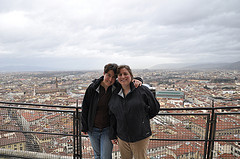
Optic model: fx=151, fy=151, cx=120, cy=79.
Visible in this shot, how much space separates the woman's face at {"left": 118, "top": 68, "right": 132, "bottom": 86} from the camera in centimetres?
179

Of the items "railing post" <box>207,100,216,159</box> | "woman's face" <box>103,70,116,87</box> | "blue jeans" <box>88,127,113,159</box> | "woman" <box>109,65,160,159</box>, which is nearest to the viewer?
"woman" <box>109,65,160,159</box>

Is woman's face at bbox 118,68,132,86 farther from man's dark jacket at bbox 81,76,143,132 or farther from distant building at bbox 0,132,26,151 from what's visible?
distant building at bbox 0,132,26,151

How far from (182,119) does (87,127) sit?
5.31ft

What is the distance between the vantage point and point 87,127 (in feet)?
6.86

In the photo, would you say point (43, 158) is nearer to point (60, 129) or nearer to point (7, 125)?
point (60, 129)

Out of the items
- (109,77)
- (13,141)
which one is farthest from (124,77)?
(13,141)

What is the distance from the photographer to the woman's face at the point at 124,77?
1.79 m

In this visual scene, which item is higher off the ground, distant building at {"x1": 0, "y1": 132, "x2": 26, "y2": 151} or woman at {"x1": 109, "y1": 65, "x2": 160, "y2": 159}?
woman at {"x1": 109, "y1": 65, "x2": 160, "y2": 159}

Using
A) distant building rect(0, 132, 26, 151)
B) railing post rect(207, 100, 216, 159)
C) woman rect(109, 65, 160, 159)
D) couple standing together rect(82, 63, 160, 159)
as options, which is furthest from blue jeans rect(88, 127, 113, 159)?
distant building rect(0, 132, 26, 151)

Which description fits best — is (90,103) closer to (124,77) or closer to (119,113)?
(119,113)

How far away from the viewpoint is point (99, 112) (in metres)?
1.99

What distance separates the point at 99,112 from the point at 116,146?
0.90 m

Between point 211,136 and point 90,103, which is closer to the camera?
point 90,103

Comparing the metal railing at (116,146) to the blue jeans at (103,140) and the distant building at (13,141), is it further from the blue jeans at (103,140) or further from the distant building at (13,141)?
the blue jeans at (103,140)
